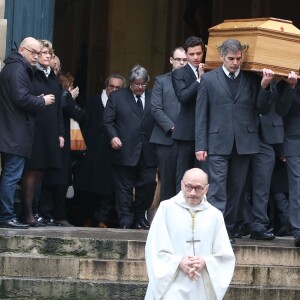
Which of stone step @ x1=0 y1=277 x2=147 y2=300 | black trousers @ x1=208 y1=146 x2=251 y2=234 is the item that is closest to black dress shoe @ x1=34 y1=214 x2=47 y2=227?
stone step @ x1=0 y1=277 x2=147 y2=300

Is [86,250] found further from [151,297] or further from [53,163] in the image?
[151,297]


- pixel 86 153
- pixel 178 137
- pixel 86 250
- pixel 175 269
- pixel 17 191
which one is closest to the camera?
pixel 175 269

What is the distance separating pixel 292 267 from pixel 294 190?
2.83 feet

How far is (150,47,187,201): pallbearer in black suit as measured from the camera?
45.9 ft

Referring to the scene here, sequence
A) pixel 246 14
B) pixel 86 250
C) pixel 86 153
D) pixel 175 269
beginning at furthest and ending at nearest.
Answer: pixel 246 14 < pixel 86 153 < pixel 86 250 < pixel 175 269

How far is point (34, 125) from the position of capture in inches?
532

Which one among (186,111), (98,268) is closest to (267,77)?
(186,111)

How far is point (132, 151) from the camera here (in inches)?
578

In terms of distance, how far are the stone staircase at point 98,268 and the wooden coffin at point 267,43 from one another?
165 centimetres

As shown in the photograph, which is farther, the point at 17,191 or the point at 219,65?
the point at 17,191

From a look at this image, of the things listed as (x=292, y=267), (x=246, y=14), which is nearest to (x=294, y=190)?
(x=292, y=267)

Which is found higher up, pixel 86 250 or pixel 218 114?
pixel 218 114

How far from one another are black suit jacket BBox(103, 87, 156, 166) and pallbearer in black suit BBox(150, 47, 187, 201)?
51 centimetres

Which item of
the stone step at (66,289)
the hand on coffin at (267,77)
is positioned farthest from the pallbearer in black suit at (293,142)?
the stone step at (66,289)
